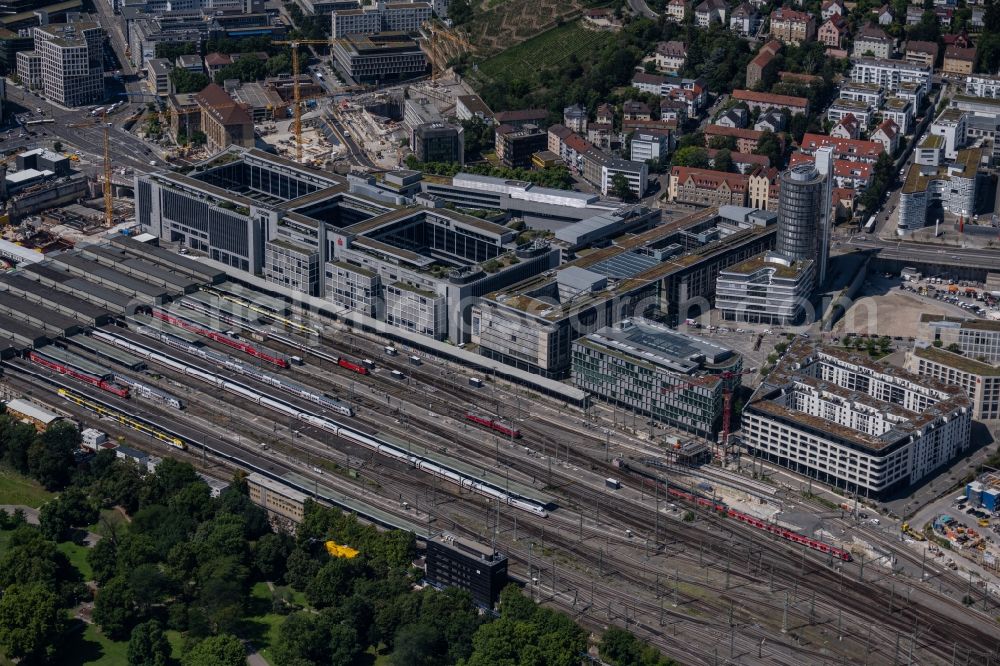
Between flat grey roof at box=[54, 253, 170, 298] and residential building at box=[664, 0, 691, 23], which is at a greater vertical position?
residential building at box=[664, 0, 691, 23]

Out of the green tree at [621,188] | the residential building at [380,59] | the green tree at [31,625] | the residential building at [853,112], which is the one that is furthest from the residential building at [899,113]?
the green tree at [31,625]

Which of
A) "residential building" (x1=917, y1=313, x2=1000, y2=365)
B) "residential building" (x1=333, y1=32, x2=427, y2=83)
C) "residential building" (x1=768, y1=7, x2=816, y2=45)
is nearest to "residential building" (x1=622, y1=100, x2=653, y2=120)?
"residential building" (x1=768, y1=7, x2=816, y2=45)

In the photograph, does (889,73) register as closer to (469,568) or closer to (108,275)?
(108,275)

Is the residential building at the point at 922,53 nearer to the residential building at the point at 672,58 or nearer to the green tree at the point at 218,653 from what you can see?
the residential building at the point at 672,58

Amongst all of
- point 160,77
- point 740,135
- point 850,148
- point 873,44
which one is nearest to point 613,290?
point 850,148

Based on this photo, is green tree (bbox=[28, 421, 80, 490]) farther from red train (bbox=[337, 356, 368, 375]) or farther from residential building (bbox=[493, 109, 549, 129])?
residential building (bbox=[493, 109, 549, 129])

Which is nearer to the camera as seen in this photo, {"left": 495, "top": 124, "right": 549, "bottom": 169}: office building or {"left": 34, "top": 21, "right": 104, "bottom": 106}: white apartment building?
{"left": 495, "top": 124, "right": 549, "bottom": 169}: office building
